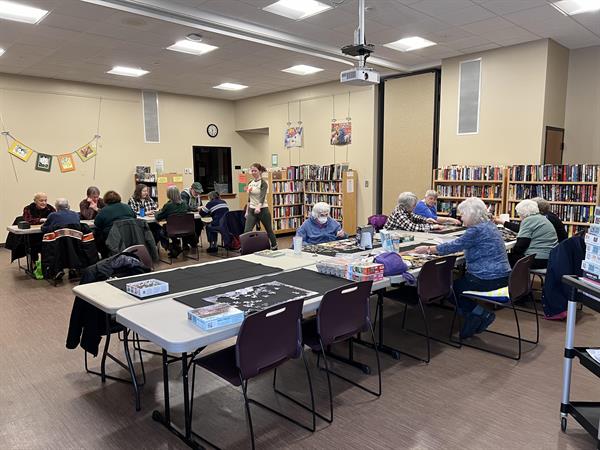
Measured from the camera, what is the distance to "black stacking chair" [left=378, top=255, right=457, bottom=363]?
Answer: 3416 millimetres

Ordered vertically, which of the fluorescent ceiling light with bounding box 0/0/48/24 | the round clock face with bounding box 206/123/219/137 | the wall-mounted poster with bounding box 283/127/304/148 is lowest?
the wall-mounted poster with bounding box 283/127/304/148

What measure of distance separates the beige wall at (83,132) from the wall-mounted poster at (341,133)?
12.5 feet

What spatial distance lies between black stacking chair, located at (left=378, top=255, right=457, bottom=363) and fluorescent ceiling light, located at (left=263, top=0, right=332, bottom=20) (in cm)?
348

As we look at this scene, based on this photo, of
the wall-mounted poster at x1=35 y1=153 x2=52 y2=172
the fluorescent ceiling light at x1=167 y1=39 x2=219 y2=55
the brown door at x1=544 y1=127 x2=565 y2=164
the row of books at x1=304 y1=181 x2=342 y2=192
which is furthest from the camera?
the row of books at x1=304 y1=181 x2=342 y2=192

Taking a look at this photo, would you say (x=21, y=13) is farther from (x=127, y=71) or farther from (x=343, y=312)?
(x=343, y=312)

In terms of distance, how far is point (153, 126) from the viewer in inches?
420

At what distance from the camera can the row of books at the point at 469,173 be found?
6953 millimetres

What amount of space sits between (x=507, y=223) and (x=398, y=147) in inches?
144

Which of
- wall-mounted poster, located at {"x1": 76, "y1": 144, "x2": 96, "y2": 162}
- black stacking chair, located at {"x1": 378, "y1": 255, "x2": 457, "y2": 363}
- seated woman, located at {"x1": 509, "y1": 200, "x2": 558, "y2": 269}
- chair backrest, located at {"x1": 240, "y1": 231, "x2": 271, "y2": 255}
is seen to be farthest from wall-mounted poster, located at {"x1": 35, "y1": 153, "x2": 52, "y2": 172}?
seated woman, located at {"x1": 509, "y1": 200, "x2": 558, "y2": 269}

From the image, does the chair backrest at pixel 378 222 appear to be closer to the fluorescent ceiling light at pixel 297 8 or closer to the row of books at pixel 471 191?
the row of books at pixel 471 191

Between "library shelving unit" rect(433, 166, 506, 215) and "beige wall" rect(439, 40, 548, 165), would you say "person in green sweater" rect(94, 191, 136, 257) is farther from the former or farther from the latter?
"beige wall" rect(439, 40, 548, 165)

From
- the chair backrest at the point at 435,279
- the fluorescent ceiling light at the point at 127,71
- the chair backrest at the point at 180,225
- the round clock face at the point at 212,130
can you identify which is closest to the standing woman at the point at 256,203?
the chair backrest at the point at 180,225

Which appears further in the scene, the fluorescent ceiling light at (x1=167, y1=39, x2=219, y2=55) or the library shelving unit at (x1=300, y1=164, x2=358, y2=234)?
the library shelving unit at (x1=300, y1=164, x2=358, y2=234)

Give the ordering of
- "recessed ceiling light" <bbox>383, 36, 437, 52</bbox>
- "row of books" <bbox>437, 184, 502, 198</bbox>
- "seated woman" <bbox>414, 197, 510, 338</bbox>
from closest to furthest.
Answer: "seated woman" <bbox>414, 197, 510, 338</bbox> → "recessed ceiling light" <bbox>383, 36, 437, 52</bbox> → "row of books" <bbox>437, 184, 502, 198</bbox>
